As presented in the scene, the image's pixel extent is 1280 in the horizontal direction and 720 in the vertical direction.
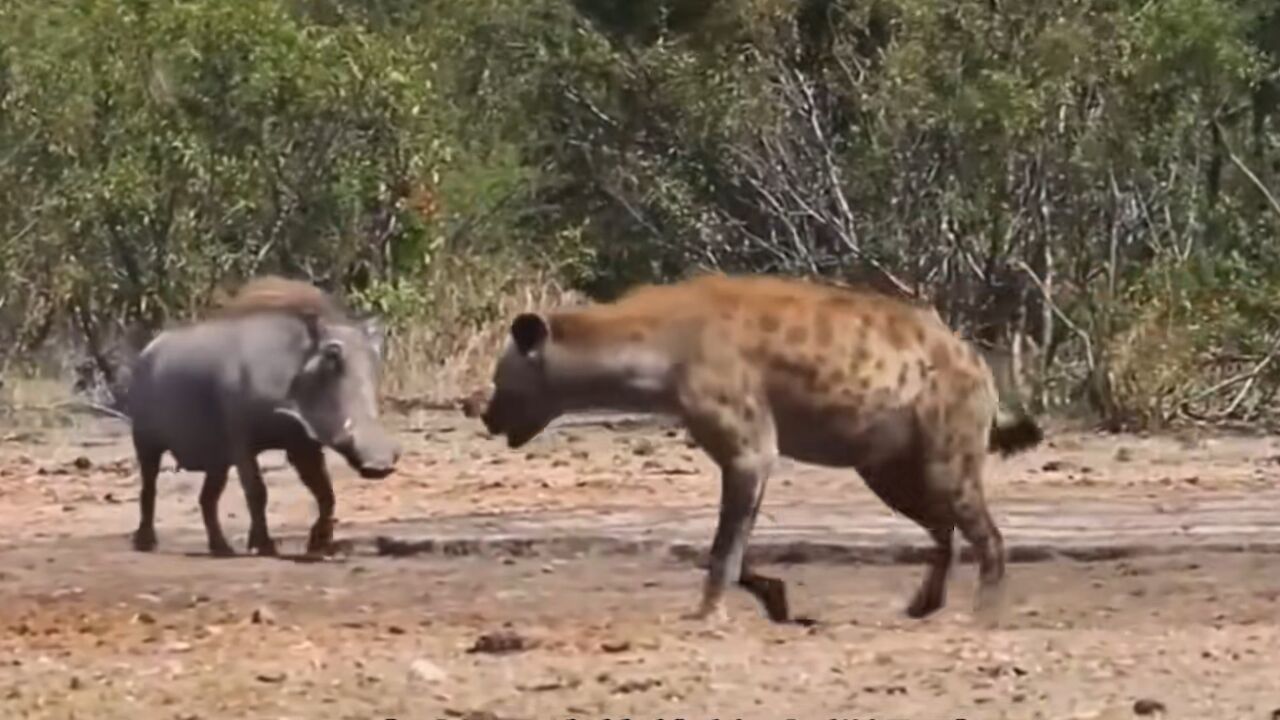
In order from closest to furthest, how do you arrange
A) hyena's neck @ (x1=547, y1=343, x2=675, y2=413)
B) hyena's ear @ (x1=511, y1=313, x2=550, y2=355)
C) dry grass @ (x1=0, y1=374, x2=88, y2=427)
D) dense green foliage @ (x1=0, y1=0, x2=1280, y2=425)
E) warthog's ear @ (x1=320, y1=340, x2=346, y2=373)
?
hyena's neck @ (x1=547, y1=343, x2=675, y2=413) < hyena's ear @ (x1=511, y1=313, x2=550, y2=355) < warthog's ear @ (x1=320, y1=340, x2=346, y2=373) < dense green foliage @ (x1=0, y1=0, x2=1280, y2=425) < dry grass @ (x1=0, y1=374, x2=88, y2=427)

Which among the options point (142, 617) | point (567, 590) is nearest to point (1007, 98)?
point (567, 590)

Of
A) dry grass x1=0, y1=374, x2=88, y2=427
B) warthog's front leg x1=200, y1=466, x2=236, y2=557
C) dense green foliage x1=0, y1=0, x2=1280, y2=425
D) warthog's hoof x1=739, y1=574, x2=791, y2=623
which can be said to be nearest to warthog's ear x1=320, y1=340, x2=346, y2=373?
warthog's front leg x1=200, y1=466, x2=236, y2=557

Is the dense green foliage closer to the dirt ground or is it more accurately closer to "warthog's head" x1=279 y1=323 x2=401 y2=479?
the dirt ground

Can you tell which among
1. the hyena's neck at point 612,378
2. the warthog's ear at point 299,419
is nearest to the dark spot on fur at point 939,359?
the hyena's neck at point 612,378

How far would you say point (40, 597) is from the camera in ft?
39.2

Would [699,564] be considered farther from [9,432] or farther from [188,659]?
[9,432]

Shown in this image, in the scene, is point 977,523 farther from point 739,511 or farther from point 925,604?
point 739,511

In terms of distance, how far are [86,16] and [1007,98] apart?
6257 mm

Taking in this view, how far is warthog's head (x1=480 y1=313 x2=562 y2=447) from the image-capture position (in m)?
11.7

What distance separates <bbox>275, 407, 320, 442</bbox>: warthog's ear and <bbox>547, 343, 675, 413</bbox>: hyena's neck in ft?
10.7

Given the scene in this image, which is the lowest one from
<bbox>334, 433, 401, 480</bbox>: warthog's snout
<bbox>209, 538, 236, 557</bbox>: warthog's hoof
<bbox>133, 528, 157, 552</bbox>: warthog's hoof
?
<bbox>133, 528, 157, 552</bbox>: warthog's hoof

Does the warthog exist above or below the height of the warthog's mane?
below

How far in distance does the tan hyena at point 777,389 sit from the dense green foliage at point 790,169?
9.14 metres

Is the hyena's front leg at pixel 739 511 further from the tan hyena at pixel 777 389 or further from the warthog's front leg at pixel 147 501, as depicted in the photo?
the warthog's front leg at pixel 147 501
